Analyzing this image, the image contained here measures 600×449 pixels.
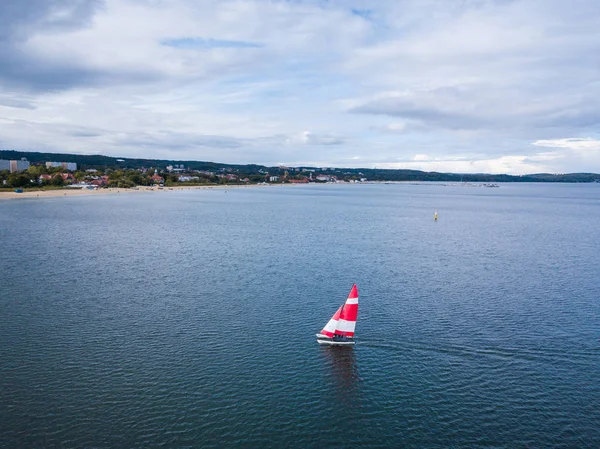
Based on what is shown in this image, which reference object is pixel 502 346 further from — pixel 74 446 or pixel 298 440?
pixel 74 446

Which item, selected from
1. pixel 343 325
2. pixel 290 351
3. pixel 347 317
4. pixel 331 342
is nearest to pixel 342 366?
pixel 331 342

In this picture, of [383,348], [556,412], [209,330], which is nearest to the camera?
[556,412]

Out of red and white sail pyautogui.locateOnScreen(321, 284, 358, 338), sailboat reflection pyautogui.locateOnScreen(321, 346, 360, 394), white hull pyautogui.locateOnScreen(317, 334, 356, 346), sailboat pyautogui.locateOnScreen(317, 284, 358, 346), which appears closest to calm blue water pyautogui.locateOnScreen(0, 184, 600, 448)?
sailboat reflection pyautogui.locateOnScreen(321, 346, 360, 394)

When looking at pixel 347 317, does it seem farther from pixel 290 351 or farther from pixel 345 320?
pixel 290 351

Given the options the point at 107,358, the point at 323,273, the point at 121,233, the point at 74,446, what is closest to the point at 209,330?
the point at 107,358

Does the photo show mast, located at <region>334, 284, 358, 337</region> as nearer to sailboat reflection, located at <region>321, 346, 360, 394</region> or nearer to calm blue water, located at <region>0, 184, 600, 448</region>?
sailboat reflection, located at <region>321, 346, 360, 394</region>

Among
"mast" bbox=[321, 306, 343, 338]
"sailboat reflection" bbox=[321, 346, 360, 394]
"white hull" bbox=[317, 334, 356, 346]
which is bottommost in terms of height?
"sailboat reflection" bbox=[321, 346, 360, 394]

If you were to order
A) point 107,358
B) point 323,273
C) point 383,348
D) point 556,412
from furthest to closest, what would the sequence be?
point 323,273, point 383,348, point 107,358, point 556,412
